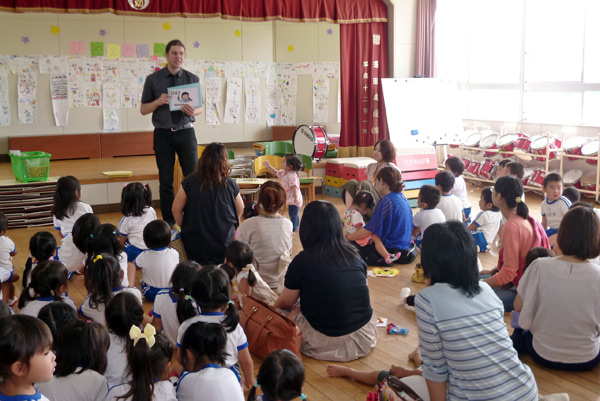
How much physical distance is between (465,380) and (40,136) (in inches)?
315

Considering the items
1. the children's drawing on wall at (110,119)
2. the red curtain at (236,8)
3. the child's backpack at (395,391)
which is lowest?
the child's backpack at (395,391)

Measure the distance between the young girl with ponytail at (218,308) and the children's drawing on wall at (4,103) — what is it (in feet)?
23.3

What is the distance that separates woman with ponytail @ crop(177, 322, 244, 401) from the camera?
2.31 metres

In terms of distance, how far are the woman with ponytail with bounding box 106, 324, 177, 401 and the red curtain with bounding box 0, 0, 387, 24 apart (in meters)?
5.73

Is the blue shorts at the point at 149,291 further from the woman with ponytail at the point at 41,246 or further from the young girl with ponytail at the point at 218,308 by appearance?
the young girl with ponytail at the point at 218,308

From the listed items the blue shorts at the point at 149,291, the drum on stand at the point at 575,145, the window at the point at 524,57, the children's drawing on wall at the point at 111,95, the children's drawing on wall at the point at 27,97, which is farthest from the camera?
the children's drawing on wall at the point at 111,95

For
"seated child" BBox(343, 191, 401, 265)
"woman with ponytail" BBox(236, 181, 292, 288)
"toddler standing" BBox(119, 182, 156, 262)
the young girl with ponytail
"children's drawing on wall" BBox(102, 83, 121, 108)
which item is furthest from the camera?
"children's drawing on wall" BBox(102, 83, 121, 108)

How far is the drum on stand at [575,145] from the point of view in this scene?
7.67m

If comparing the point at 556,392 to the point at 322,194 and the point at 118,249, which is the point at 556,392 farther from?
the point at 322,194

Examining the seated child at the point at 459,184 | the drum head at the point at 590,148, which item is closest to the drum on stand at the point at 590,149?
Answer: the drum head at the point at 590,148

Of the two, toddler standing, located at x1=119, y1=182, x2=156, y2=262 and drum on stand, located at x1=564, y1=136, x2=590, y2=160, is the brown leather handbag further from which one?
drum on stand, located at x1=564, y1=136, x2=590, y2=160

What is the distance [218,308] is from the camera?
2.78m

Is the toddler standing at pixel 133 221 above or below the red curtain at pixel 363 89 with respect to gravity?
below

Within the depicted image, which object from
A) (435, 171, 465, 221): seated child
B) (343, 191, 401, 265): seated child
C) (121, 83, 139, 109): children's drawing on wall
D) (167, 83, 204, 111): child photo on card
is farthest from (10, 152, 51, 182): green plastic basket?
(435, 171, 465, 221): seated child
